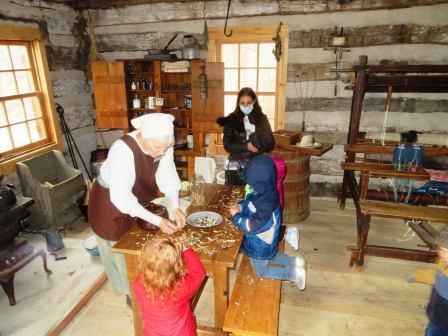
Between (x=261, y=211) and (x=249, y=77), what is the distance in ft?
14.1

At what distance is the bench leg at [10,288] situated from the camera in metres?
3.67

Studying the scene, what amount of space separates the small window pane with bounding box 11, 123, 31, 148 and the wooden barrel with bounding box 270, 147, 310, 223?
14.5 ft

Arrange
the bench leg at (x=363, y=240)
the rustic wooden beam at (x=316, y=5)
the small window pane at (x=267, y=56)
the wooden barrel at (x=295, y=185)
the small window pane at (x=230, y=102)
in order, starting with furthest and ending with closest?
the small window pane at (x=230, y=102) → the small window pane at (x=267, y=56) → the rustic wooden beam at (x=316, y=5) → the wooden barrel at (x=295, y=185) → the bench leg at (x=363, y=240)

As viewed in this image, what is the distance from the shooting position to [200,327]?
302cm

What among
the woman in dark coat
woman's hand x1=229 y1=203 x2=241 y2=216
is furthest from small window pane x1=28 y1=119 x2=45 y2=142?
woman's hand x1=229 y1=203 x2=241 y2=216

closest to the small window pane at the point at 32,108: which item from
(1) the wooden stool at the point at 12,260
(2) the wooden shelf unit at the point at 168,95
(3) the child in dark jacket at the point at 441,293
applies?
(2) the wooden shelf unit at the point at 168,95

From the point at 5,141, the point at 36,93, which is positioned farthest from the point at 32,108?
the point at 5,141

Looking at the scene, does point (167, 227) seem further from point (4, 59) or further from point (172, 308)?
point (4, 59)

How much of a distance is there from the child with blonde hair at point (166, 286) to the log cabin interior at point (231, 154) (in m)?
0.06

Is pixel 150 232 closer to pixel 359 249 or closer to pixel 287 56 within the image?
pixel 359 249

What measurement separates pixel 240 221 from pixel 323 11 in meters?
4.67

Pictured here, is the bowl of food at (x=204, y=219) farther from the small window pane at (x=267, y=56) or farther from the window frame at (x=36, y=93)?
the small window pane at (x=267, y=56)

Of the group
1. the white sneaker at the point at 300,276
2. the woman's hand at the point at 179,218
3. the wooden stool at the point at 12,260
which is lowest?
the wooden stool at the point at 12,260

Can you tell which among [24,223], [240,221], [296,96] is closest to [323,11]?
[296,96]
